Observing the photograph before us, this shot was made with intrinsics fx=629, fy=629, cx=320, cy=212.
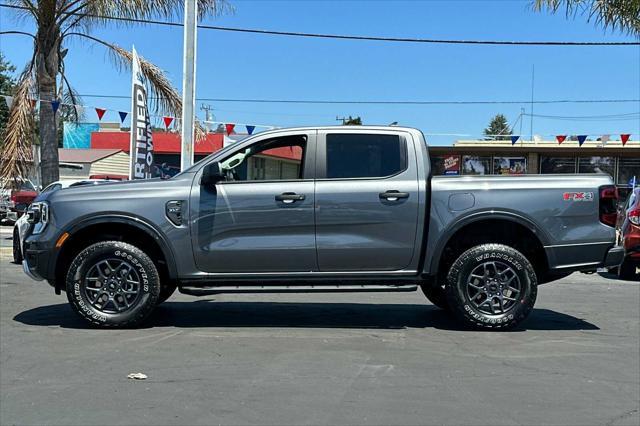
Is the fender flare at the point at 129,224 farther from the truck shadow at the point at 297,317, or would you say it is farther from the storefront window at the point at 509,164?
the storefront window at the point at 509,164

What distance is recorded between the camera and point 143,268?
6.22m

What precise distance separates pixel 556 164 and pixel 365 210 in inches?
1010

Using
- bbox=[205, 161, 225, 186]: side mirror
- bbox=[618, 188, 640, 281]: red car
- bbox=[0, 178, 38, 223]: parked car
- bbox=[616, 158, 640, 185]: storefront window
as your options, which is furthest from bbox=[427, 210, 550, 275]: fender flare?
bbox=[616, 158, 640, 185]: storefront window

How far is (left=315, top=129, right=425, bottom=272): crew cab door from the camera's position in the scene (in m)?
6.20

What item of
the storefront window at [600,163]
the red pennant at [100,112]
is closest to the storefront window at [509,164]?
the storefront window at [600,163]

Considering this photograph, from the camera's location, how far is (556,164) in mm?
29438

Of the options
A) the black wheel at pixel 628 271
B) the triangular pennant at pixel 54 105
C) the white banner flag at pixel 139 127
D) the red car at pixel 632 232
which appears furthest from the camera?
the white banner flag at pixel 139 127

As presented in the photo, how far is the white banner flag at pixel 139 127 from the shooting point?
14094mm

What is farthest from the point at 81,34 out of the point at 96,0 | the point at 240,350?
the point at 240,350

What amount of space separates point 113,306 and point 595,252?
4873 mm

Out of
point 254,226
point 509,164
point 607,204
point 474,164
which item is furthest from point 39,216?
point 509,164

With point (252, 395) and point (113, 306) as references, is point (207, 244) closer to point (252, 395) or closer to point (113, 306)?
point (113, 306)

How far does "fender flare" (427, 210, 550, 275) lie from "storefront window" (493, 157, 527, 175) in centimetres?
2407

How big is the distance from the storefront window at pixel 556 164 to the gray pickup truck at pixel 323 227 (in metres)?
24.4
